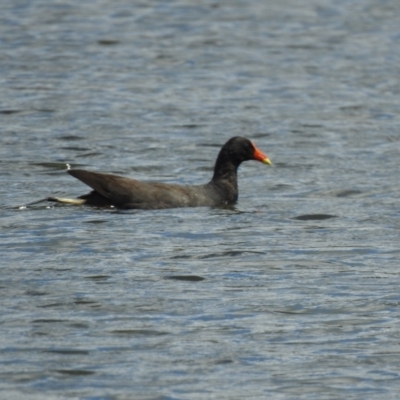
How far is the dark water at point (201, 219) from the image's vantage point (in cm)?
885

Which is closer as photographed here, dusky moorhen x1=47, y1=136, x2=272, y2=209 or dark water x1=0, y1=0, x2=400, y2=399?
dark water x1=0, y1=0, x2=400, y2=399

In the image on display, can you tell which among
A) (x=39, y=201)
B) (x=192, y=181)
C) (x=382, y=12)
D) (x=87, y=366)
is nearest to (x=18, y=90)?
(x=192, y=181)

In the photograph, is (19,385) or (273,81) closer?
(19,385)

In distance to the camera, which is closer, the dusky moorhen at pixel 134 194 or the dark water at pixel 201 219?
the dark water at pixel 201 219

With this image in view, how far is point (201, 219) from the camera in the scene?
13867mm

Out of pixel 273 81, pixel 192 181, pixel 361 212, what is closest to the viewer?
pixel 361 212

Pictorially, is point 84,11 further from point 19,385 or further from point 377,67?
point 19,385

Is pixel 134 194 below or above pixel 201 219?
above

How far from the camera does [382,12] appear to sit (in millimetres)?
29344

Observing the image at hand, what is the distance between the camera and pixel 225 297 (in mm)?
10438

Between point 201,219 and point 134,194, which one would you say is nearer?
Result: point 201,219

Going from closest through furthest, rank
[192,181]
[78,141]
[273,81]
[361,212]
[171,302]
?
[171,302]
[361,212]
[192,181]
[78,141]
[273,81]

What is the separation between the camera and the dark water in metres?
8.85

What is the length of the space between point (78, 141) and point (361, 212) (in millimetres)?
5088
